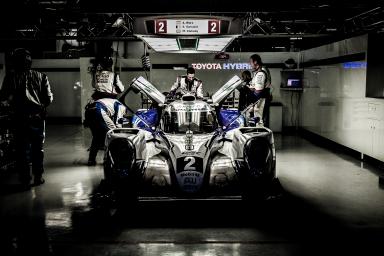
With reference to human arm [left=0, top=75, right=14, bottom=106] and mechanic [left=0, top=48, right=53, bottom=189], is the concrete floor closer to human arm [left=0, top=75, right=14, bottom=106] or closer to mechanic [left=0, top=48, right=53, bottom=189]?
mechanic [left=0, top=48, right=53, bottom=189]

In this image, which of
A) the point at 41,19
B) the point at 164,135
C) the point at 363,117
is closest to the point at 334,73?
the point at 363,117

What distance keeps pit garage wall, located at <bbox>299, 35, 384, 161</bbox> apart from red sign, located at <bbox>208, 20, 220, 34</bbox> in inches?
107

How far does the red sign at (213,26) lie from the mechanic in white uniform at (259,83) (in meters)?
1.35

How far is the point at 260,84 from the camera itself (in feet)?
29.1

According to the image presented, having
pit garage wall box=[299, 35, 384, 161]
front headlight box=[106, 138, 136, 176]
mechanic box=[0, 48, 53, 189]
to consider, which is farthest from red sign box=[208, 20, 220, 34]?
front headlight box=[106, 138, 136, 176]

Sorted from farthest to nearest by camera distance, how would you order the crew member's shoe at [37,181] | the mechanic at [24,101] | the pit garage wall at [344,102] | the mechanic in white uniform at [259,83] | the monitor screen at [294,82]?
the monitor screen at [294,82]
the mechanic in white uniform at [259,83]
the pit garage wall at [344,102]
the crew member's shoe at [37,181]
the mechanic at [24,101]

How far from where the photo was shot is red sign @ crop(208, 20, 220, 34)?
25.1 feet

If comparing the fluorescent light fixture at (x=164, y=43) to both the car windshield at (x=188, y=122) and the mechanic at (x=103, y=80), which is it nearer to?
the mechanic at (x=103, y=80)

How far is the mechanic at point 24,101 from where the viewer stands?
608 centimetres

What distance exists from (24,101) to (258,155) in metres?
3.39

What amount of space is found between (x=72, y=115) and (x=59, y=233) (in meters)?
11.9

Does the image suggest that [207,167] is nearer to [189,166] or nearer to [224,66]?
[189,166]

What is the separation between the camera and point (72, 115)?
15672 millimetres

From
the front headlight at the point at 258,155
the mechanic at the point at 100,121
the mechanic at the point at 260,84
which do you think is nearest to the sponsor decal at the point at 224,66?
the mechanic at the point at 260,84
